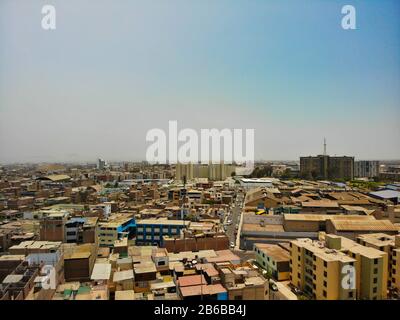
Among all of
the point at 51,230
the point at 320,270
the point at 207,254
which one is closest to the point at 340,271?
the point at 320,270

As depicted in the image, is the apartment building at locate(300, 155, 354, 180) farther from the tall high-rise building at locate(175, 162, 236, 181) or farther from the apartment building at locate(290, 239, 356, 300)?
the apartment building at locate(290, 239, 356, 300)

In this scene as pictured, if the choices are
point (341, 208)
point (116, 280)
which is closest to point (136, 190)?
point (341, 208)

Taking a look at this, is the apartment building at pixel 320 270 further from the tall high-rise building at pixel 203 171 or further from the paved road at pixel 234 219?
the tall high-rise building at pixel 203 171

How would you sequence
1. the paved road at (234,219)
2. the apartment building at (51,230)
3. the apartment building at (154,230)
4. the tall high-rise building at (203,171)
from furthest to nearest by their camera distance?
the tall high-rise building at (203,171) < the paved road at (234,219) < the apartment building at (154,230) < the apartment building at (51,230)

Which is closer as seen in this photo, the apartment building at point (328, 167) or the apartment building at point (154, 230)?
the apartment building at point (154, 230)

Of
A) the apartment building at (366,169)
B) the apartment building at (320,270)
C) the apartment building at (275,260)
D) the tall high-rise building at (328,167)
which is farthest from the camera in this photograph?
the apartment building at (366,169)

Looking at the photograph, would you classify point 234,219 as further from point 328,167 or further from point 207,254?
point 328,167

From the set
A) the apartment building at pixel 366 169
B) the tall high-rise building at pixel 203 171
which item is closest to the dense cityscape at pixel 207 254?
the tall high-rise building at pixel 203 171

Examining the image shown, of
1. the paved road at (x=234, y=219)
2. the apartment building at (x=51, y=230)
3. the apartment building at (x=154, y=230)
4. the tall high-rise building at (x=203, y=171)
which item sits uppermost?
the tall high-rise building at (x=203, y=171)

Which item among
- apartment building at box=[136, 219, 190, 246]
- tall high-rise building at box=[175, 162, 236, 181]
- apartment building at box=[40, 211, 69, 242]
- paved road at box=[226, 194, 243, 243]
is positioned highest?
tall high-rise building at box=[175, 162, 236, 181]

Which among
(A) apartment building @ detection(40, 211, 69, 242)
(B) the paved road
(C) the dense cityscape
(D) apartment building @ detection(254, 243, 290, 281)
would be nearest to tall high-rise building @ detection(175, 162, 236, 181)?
(B) the paved road

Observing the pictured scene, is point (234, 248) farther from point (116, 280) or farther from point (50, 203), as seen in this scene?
point (50, 203)
